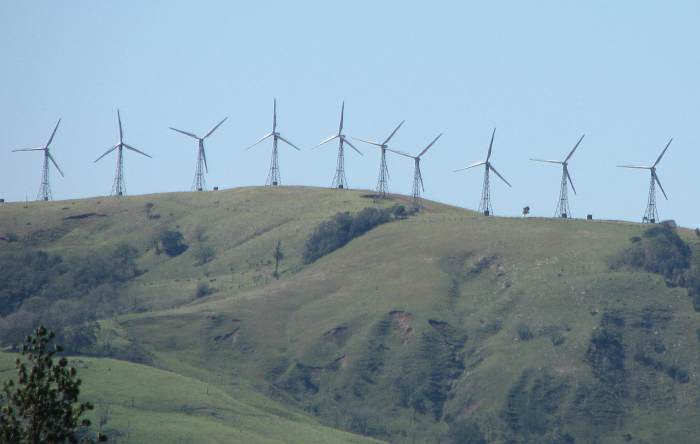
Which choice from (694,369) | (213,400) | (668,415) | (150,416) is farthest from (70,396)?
(694,369)

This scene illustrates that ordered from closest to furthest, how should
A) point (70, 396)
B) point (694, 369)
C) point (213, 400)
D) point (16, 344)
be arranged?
point (70, 396) < point (213, 400) < point (16, 344) < point (694, 369)

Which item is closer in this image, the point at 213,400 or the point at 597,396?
the point at 213,400

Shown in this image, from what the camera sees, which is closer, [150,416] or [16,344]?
[150,416]

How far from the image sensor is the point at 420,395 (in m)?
192

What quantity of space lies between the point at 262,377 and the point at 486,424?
36.0 metres

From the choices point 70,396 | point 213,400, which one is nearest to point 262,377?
point 213,400

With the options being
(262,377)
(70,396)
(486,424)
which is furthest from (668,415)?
(70,396)

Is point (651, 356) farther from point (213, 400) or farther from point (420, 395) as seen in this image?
point (213, 400)

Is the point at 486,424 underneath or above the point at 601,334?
underneath

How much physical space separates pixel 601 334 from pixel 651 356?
7.88m

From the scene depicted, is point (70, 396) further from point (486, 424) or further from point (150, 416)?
point (486, 424)

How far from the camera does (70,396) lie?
43062 mm

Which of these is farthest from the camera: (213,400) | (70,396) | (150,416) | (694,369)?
(694,369)

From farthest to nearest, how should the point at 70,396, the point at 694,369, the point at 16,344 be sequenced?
the point at 694,369 < the point at 16,344 < the point at 70,396
